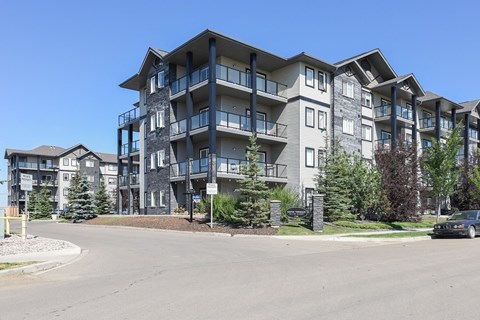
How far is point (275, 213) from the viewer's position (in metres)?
23.3

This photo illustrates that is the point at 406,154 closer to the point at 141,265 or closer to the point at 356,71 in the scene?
Result: the point at 356,71

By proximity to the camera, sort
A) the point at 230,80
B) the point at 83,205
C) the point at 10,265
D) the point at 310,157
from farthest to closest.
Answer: the point at 83,205 < the point at 310,157 < the point at 230,80 < the point at 10,265

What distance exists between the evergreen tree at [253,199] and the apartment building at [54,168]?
2244 inches

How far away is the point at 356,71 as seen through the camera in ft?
128

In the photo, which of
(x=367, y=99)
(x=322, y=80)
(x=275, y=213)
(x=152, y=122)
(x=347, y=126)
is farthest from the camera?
(x=367, y=99)

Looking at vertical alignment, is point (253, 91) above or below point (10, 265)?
above

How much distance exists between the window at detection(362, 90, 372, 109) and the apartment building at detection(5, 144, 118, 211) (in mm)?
50336

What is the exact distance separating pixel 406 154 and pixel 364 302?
1028 inches

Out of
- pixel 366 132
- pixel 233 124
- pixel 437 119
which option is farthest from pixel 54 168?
pixel 437 119

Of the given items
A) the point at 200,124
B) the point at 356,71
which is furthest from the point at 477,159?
the point at 200,124

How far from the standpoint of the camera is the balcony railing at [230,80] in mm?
30444

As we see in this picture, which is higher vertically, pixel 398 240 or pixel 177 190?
pixel 177 190

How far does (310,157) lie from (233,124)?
7075mm

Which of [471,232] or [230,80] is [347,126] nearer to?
[230,80]
